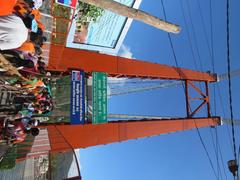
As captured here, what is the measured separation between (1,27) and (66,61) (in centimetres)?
803

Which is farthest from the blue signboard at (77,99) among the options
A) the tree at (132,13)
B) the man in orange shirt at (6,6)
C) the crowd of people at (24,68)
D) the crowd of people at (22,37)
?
the man in orange shirt at (6,6)

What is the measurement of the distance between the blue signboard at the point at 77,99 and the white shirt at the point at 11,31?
648 cm

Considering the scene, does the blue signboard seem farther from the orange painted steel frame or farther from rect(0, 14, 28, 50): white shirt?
rect(0, 14, 28, 50): white shirt

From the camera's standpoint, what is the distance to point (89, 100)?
14.6 m

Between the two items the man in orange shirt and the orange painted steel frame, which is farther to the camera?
the orange painted steel frame

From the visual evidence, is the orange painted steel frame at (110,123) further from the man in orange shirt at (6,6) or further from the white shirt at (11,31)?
the man in orange shirt at (6,6)

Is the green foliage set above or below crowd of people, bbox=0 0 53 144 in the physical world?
above

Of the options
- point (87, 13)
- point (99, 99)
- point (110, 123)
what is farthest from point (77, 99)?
point (87, 13)

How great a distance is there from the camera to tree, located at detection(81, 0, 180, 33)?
663 cm

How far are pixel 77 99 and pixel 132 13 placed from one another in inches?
282

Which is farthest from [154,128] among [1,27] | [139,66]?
[1,27]

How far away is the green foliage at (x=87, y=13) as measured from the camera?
21.6 m

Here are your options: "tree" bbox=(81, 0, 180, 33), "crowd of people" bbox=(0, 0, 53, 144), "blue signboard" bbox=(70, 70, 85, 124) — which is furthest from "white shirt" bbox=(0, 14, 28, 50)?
"blue signboard" bbox=(70, 70, 85, 124)

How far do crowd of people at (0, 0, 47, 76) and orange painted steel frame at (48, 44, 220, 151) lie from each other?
10.8ft
